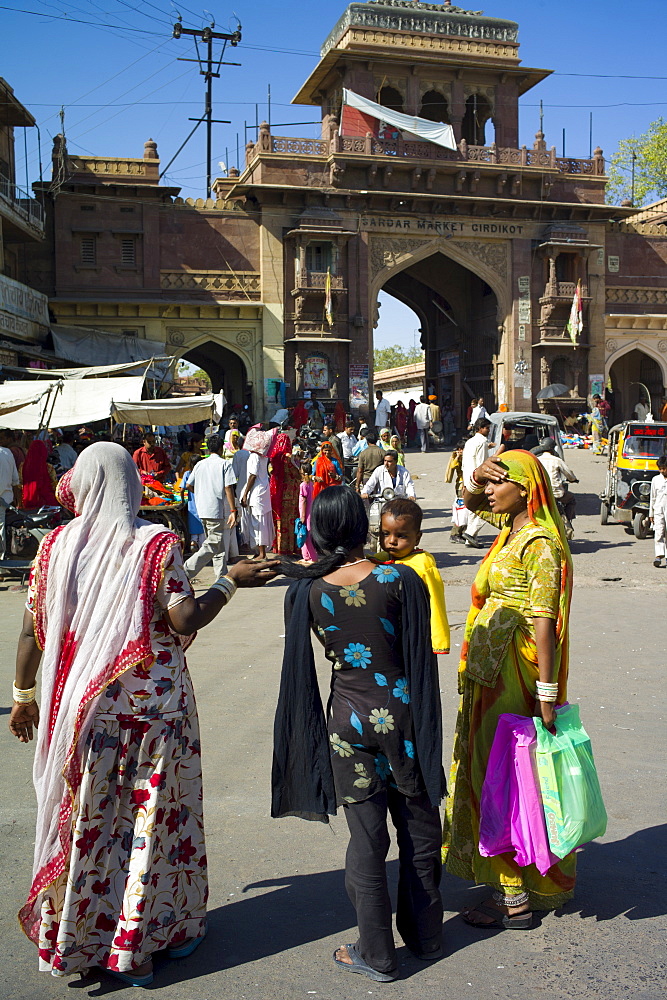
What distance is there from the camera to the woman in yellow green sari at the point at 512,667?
9.82 ft

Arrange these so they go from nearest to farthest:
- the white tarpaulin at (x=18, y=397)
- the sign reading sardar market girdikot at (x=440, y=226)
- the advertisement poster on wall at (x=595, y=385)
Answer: the white tarpaulin at (x=18, y=397)
the sign reading sardar market girdikot at (x=440, y=226)
the advertisement poster on wall at (x=595, y=385)

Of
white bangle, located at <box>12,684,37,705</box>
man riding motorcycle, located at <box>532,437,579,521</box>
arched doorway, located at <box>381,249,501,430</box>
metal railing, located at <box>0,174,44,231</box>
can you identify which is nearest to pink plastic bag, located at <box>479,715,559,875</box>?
white bangle, located at <box>12,684,37,705</box>

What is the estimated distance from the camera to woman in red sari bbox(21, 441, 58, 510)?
10.9 m

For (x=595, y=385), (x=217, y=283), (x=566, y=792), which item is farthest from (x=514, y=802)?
(x=595, y=385)

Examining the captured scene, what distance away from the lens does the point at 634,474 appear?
1401cm

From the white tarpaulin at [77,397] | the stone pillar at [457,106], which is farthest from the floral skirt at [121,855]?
the stone pillar at [457,106]

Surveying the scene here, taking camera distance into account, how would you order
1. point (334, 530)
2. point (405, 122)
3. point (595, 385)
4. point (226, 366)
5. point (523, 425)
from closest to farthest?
point (334, 530) → point (523, 425) → point (405, 122) → point (595, 385) → point (226, 366)

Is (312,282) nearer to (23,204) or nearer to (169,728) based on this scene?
(23,204)

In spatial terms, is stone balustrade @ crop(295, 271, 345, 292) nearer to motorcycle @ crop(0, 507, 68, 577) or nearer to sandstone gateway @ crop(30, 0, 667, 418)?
sandstone gateway @ crop(30, 0, 667, 418)

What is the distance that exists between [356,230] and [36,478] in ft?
59.7

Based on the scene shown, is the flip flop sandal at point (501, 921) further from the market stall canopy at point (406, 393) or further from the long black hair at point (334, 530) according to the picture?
the market stall canopy at point (406, 393)

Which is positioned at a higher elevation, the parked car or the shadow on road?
the parked car

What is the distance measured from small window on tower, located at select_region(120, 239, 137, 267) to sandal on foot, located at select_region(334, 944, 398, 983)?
25.3 metres

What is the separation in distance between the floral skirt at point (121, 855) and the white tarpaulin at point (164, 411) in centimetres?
976
